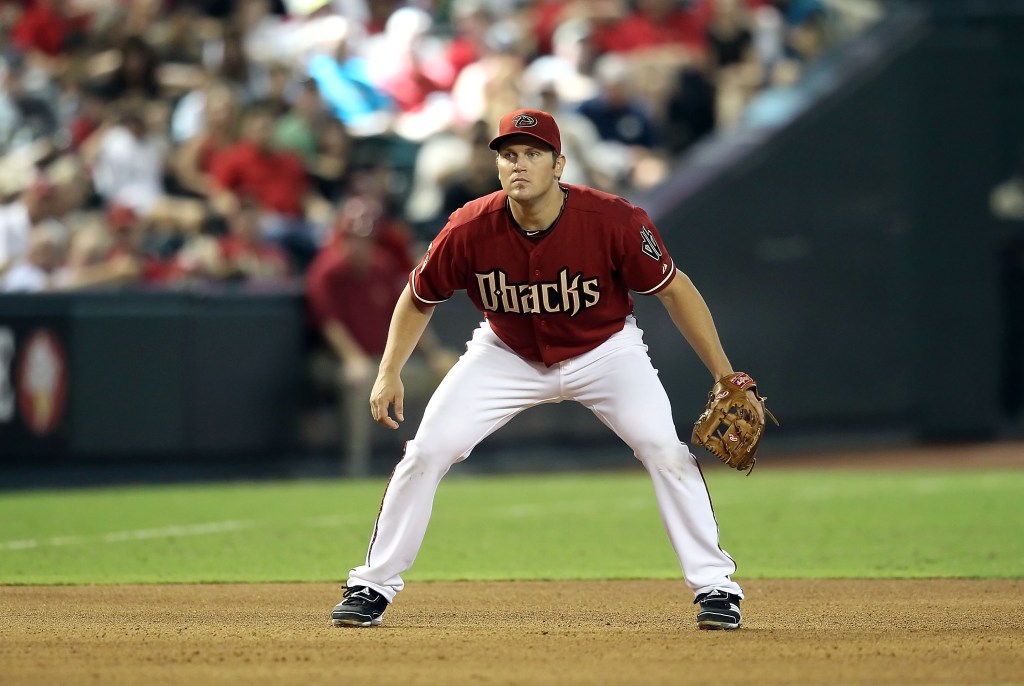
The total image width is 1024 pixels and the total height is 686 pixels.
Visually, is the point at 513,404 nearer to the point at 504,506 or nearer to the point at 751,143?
the point at 504,506

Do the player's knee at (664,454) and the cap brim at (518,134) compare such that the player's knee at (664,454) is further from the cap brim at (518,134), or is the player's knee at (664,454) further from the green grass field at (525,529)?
the green grass field at (525,529)

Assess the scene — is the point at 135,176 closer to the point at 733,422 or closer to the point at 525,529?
the point at 525,529

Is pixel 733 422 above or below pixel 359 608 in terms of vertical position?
above

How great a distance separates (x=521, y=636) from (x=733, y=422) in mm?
1094

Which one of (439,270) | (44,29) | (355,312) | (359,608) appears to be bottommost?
(355,312)

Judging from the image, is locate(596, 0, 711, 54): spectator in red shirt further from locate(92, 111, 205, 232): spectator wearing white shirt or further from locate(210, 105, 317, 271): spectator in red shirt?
locate(92, 111, 205, 232): spectator wearing white shirt

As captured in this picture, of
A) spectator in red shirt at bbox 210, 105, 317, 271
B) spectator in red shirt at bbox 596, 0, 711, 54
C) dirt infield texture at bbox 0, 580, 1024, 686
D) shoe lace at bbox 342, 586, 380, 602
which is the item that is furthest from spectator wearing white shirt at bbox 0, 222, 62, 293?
shoe lace at bbox 342, 586, 380, 602

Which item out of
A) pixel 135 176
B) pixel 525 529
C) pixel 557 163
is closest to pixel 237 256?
pixel 135 176

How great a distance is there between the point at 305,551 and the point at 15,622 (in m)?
2.61

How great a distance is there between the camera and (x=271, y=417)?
12305mm

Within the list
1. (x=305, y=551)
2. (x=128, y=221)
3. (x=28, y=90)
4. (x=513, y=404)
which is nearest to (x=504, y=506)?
(x=305, y=551)

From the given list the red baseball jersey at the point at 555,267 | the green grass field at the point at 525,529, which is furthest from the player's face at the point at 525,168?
the green grass field at the point at 525,529

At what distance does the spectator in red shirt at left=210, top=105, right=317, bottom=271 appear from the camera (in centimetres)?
1312

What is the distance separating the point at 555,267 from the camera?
19.0 feet
